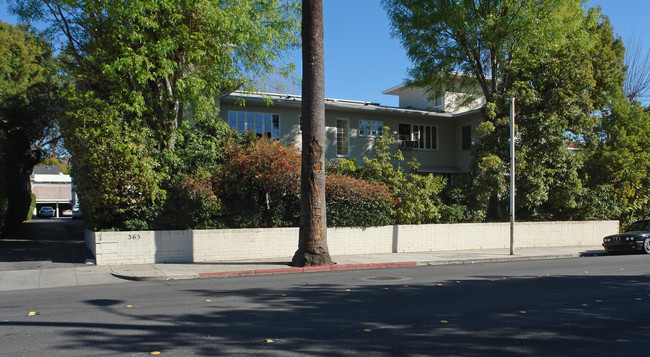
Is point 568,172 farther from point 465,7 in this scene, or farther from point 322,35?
point 322,35

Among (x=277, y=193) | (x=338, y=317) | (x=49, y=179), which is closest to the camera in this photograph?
(x=338, y=317)

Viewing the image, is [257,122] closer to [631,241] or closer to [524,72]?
[524,72]

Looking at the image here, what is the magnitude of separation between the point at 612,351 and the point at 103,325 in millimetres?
6833

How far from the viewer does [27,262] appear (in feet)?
48.3

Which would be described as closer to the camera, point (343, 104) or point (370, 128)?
point (343, 104)

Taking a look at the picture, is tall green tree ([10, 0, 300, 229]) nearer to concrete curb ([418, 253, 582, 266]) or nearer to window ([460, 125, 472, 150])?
concrete curb ([418, 253, 582, 266])

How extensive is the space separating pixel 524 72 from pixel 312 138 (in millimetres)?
12994

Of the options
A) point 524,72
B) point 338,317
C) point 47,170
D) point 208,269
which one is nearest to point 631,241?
point 524,72

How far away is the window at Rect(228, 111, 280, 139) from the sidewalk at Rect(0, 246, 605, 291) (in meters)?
9.52

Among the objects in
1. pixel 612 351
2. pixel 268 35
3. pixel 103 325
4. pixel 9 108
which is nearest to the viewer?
pixel 612 351

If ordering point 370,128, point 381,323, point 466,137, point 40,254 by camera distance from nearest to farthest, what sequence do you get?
point 381,323 → point 40,254 → point 370,128 → point 466,137

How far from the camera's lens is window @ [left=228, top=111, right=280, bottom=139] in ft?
76.8

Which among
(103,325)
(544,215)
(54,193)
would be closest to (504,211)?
(544,215)

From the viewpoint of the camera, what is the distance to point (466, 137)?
94.3 feet
